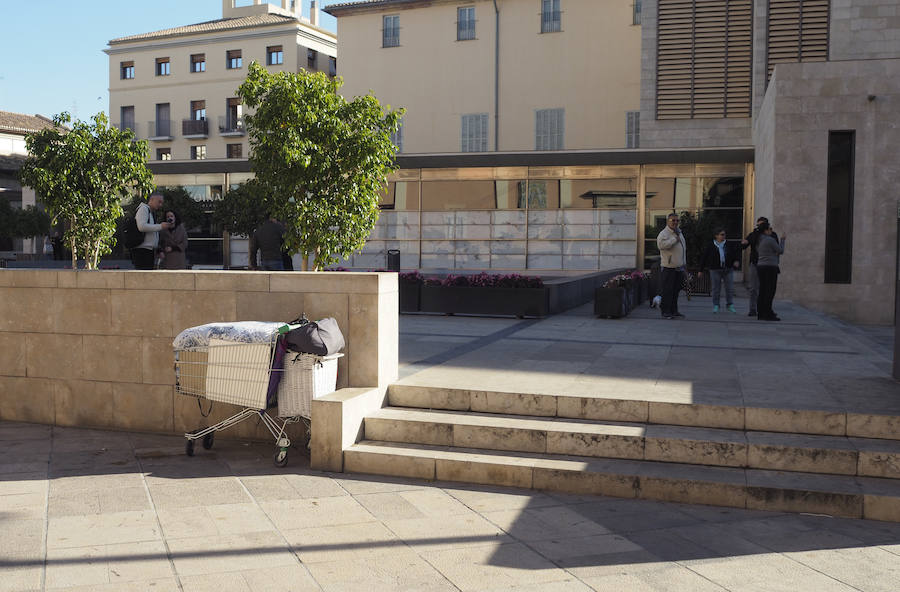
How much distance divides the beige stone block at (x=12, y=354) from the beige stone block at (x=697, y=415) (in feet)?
19.8

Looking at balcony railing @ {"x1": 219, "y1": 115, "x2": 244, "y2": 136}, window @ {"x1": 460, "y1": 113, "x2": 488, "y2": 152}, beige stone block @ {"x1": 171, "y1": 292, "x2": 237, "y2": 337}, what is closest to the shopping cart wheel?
beige stone block @ {"x1": 171, "y1": 292, "x2": 237, "y2": 337}

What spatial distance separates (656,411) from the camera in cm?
642

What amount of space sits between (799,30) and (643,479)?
2666 centimetres

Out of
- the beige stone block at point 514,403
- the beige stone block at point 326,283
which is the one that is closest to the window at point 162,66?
the beige stone block at point 326,283

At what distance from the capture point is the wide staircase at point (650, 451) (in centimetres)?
547

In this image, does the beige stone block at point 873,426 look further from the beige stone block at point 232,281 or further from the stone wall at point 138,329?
the beige stone block at point 232,281

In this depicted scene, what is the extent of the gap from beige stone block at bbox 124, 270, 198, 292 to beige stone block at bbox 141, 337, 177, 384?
48 centimetres

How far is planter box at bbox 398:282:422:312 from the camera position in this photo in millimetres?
15320

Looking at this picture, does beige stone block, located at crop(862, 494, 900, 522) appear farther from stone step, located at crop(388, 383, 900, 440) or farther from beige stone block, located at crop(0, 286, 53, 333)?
beige stone block, located at crop(0, 286, 53, 333)

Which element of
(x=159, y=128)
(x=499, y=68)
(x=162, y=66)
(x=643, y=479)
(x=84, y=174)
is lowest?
(x=643, y=479)

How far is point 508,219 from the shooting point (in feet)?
98.6

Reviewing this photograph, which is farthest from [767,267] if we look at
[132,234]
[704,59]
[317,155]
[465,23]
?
[465,23]

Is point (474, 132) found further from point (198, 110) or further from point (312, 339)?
point (312, 339)

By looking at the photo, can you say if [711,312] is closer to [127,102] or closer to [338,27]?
[338,27]
